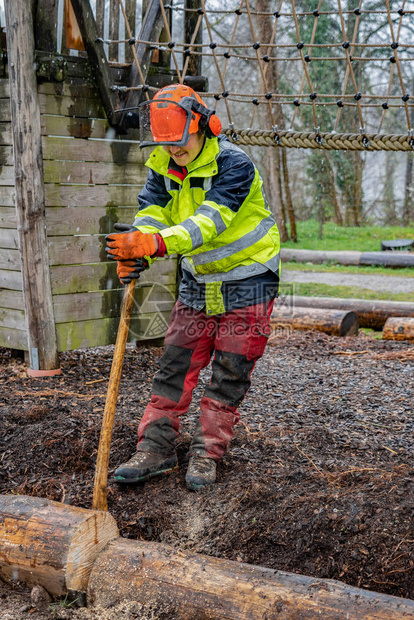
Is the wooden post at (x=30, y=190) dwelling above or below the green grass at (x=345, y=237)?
above

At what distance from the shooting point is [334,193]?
19000mm

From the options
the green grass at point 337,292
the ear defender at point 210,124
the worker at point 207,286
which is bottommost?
the green grass at point 337,292

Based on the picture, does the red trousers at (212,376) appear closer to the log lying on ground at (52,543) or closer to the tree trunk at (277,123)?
the log lying on ground at (52,543)

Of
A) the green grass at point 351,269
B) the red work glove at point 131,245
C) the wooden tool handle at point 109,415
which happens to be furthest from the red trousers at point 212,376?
the green grass at point 351,269

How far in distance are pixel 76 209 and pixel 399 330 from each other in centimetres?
359

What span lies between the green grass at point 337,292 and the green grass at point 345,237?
5139 mm

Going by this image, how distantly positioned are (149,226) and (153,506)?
1347mm

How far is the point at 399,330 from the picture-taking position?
6781 millimetres

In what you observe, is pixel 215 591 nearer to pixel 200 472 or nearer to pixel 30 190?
pixel 200 472

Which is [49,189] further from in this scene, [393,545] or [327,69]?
[327,69]

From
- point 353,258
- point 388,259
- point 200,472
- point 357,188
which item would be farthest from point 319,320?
point 357,188

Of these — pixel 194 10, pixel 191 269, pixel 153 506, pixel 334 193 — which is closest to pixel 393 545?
pixel 153 506

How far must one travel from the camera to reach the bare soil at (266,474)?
2664mm

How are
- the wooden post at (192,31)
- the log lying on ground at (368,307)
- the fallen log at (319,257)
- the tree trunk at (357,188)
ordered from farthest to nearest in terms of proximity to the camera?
the tree trunk at (357,188)
the fallen log at (319,257)
the log lying on ground at (368,307)
the wooden post at (192,31)
